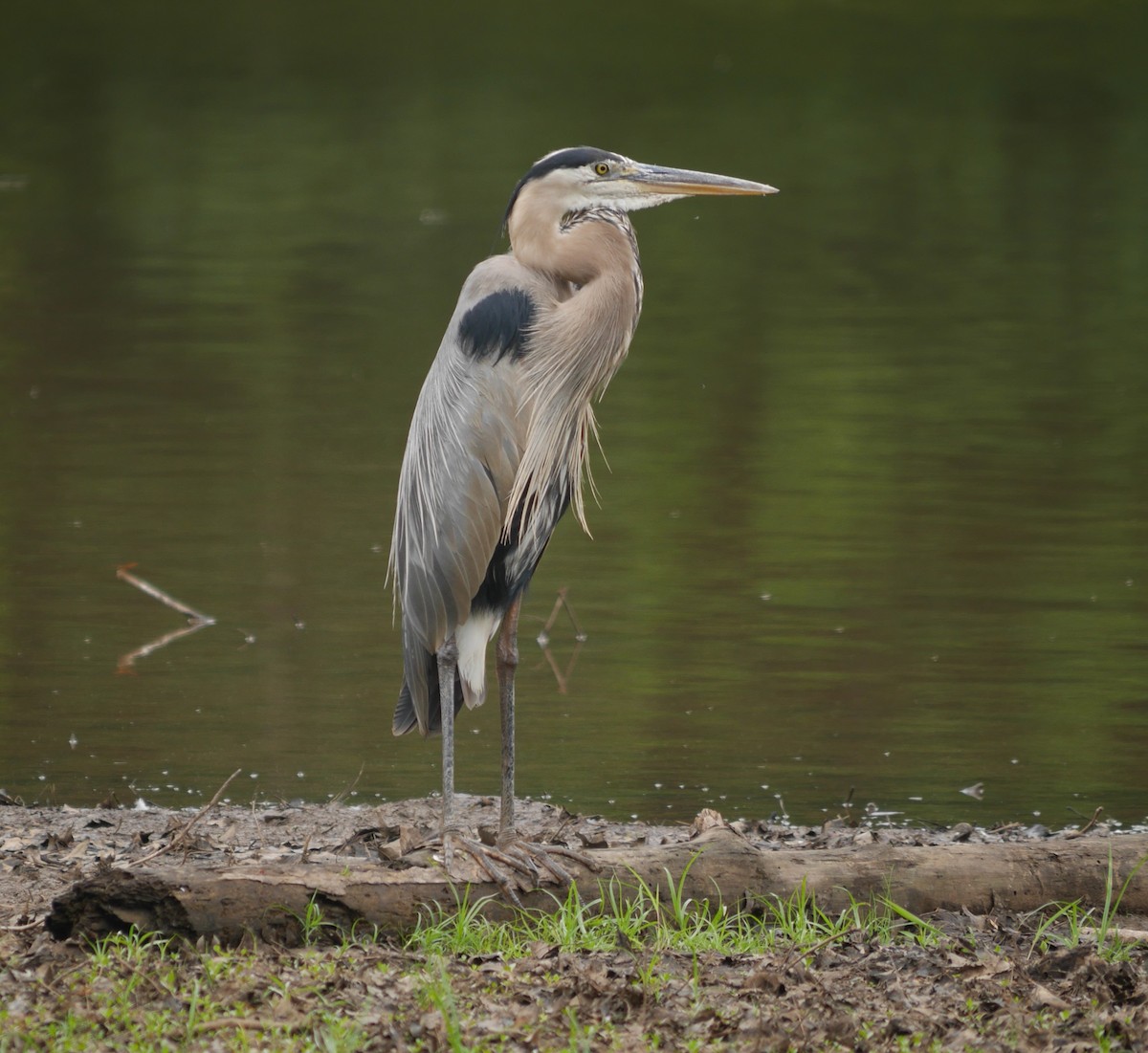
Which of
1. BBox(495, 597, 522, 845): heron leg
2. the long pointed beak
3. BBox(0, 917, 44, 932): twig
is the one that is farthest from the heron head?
BBox(0, 917, 44, 932): twig

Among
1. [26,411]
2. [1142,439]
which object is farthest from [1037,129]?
[26,411]

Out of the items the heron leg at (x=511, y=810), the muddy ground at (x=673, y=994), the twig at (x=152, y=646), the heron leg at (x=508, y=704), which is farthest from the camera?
the twig at (x=152, y=646)

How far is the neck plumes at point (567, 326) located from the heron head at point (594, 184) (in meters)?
0.05

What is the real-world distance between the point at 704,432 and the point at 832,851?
8019 mm

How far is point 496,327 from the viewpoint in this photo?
5664 mm

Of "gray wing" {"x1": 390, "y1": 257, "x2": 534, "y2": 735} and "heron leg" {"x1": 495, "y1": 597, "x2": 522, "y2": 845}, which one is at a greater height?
"gray wing" {"x1": 390, "y1": 257, "x2": 534, "y2": 735}

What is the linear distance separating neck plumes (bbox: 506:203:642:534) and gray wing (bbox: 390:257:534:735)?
53mm

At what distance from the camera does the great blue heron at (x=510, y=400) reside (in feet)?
18.7

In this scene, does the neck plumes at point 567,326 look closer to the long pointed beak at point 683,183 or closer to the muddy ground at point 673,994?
the long pointed beak at point 683,183

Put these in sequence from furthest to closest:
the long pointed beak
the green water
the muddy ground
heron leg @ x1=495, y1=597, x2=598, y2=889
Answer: the green water, the long pointed beak, heron leg @ x1=495, y1=597, x2=598, y2=889, the muddy ground

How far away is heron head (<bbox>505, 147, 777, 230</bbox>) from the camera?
5738 millimetres

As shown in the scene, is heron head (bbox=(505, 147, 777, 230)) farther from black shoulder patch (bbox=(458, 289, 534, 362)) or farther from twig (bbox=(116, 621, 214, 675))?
twig (bbox=(116, 621, 214, 675))

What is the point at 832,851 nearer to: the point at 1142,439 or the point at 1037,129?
the point at 1142,439

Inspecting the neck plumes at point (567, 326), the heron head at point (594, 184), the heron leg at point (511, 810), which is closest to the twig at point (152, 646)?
the heron leg at point (511, 810)
